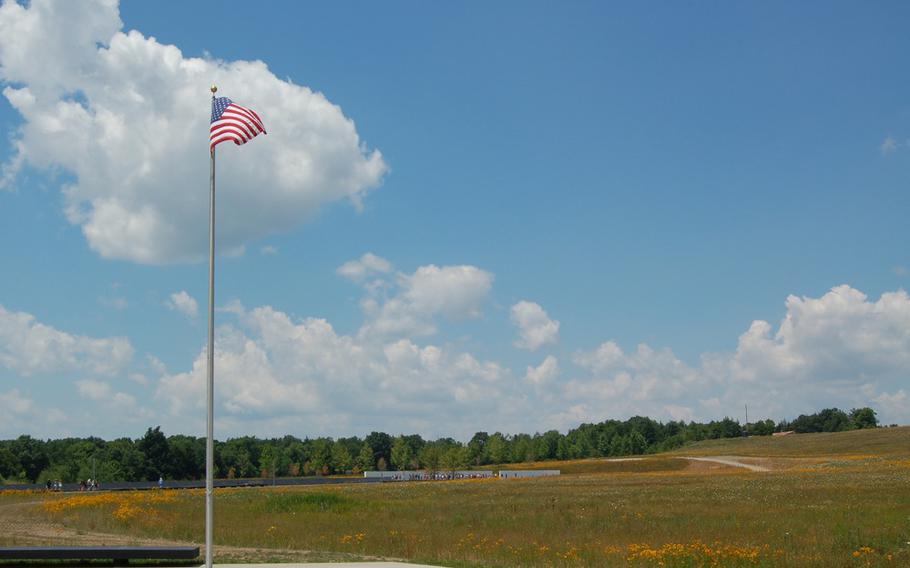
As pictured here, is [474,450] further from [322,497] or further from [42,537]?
[42,537]

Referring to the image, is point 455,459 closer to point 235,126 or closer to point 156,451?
point 156,451

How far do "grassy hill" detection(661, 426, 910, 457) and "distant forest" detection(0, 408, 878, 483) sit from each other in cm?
3073

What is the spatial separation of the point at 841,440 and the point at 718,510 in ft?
345

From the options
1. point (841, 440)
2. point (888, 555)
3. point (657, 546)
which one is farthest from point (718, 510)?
point (841, 440)

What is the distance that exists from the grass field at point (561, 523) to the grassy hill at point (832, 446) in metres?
59.6

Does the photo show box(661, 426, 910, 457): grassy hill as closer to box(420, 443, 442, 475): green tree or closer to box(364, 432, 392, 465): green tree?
box(420, 443, 442, 475): green tree

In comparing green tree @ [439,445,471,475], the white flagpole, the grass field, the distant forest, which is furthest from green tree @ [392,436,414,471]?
the white flagpole

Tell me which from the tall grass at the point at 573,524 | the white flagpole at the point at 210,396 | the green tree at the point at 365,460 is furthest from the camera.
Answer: the green tree at the point at 365,460

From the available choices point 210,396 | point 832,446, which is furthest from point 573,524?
point 832,446

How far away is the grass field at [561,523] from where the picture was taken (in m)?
24.8

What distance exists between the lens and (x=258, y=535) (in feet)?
107

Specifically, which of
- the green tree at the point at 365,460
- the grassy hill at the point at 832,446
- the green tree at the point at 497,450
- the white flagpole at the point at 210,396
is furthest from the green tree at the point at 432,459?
the white flagpole at the point at 210,396

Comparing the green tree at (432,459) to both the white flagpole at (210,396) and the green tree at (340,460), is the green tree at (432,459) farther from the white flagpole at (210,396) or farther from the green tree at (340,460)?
the white flagpole at (210,396)

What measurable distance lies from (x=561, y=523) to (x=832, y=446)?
338ft
